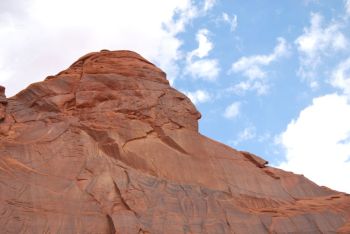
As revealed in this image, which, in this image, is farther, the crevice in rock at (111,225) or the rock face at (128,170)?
the rock face at (128,170)

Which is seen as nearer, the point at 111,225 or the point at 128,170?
the point at 111,225

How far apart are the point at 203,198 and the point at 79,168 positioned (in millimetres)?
5387

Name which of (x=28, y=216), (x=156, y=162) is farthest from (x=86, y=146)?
(x=28, y=216)

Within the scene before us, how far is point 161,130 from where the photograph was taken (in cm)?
2688

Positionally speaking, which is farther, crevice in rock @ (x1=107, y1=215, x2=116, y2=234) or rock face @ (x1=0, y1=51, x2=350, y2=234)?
rock face @ (x1=0, y1=51, x2=350, y2=234)

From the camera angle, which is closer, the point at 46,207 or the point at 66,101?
the point at 46,207

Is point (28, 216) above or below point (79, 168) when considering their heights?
below

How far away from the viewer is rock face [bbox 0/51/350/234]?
2150cm

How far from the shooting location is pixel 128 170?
78.7ft

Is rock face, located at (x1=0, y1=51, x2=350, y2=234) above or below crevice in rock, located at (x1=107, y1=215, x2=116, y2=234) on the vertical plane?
above

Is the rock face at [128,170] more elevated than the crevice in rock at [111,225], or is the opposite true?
the rock face at [128,170]

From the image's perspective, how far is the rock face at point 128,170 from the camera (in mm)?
21500

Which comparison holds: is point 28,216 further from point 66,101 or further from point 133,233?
point 66,101

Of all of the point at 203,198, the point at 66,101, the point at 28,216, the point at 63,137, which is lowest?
the point at 28,216
